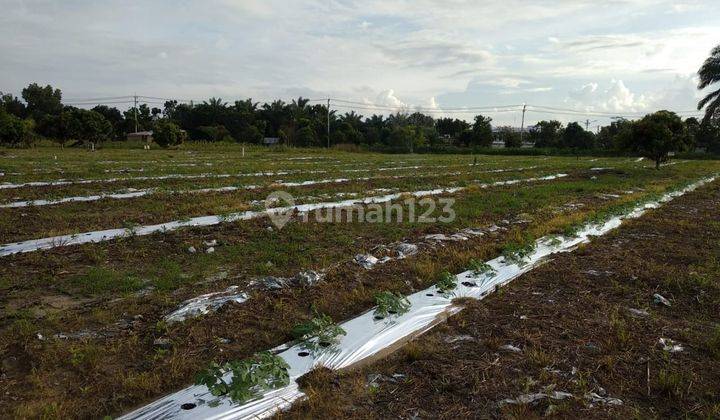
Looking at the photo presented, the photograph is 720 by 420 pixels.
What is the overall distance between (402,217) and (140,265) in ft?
15.1

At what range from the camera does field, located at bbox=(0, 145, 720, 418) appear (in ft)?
9.23

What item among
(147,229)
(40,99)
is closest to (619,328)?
(147,229)

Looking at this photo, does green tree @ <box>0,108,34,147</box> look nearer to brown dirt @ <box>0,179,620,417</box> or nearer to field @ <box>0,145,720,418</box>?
field @ <box>0,145,720,418</box>

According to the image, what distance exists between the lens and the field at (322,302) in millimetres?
2814

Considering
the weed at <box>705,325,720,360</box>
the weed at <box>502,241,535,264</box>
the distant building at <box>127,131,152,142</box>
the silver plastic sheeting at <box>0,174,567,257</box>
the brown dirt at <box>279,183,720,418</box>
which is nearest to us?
the brown dirt at <box>279,183,720,418</box>

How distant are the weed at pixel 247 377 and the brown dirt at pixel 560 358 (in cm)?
18

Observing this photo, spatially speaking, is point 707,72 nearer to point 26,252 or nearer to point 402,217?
point 402,217

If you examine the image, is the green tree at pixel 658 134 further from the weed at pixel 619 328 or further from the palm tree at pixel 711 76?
the weed at pixel 619 328

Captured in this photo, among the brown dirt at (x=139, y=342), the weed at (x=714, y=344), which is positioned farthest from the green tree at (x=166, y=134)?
the weed at (x=714, y=344)

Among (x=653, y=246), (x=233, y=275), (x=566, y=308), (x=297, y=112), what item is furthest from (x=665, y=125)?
(x=297, y=112)

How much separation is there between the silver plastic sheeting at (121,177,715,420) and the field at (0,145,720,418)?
12 centimetres

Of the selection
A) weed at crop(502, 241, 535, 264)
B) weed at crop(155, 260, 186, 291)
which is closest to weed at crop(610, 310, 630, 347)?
weed at crop(502, 241, 535, 264)

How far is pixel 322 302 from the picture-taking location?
4.16 meters

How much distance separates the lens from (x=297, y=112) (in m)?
58.6
